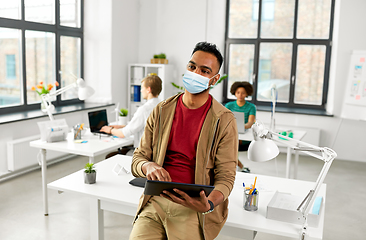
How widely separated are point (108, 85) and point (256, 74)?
2.63 meters

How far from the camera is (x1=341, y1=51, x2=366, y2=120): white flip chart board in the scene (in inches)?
208

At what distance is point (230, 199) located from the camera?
2.11 m

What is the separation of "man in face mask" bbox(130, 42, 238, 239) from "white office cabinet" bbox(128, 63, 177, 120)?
4.38 m

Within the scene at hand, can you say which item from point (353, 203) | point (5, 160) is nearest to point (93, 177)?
point (5, 160)

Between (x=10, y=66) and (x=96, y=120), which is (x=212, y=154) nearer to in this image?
(x=96, y=120)

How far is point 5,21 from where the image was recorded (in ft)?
14.9

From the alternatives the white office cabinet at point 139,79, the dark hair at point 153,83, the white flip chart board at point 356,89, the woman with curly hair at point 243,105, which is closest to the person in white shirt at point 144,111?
the dark hair at point 153,83

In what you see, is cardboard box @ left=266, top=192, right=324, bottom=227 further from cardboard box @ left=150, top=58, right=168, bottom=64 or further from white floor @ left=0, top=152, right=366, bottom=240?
cardboard box @ left=150, top=58, right=168, bottom=64

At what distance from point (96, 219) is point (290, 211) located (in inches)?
45.3

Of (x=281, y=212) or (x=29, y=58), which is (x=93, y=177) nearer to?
(x=281, y=212)

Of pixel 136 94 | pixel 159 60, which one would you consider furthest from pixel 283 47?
pixel 136 94

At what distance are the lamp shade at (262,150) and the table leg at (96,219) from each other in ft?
3.26

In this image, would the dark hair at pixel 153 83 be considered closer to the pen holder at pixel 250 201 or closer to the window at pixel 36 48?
→ the window at pixel 36 48

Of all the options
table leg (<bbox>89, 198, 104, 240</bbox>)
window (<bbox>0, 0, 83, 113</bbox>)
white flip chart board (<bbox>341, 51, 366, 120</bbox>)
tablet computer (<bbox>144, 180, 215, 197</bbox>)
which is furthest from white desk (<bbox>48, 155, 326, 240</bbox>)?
white flip chart board (<bbox>341, 51, 366, 120</bbox>)
